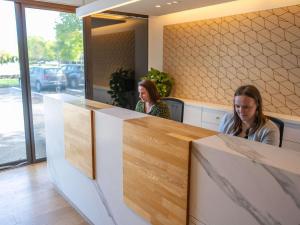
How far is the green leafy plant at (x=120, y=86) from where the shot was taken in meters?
5.07

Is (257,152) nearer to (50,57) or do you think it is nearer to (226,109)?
(226,109)

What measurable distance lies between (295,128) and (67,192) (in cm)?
256

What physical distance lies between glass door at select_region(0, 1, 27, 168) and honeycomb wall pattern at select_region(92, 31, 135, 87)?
1908 mm

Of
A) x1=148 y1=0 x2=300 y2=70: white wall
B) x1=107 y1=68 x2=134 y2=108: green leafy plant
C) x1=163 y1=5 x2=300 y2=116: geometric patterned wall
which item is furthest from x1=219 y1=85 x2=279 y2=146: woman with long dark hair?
x1=107 y1=68 x2=134 y2=108: green leafy plant

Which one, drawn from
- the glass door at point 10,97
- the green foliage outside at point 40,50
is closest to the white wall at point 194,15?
the green foliage outside at point 40,50

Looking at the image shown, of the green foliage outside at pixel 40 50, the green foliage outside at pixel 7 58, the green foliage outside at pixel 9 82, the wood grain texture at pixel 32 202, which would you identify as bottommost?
the wood grain texture at pixel 32 202

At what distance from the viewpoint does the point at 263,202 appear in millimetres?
1053

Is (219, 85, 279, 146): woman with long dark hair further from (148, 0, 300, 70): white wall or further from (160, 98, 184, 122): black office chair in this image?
(148, 0, 300, 70): white wall

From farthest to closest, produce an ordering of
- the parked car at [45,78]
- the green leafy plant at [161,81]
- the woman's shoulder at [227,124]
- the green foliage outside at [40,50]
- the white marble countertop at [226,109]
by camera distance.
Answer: the green leafy plant at [161,81], the parked car at [45,78], the green foliage outside at [40,50], the white marble countertop at [226,109], the woman's shoulder at [227,124]

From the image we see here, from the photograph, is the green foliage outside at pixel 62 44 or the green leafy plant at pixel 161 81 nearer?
the green foliage outside at pixel 62 44

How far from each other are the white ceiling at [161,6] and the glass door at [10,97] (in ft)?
5.24

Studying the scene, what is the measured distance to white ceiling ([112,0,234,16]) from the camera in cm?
361

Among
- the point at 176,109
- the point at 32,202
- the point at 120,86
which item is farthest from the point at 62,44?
the point at 32,202

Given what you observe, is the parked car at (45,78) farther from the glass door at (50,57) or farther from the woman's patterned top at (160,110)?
the woman's patterned top at (160,110)
